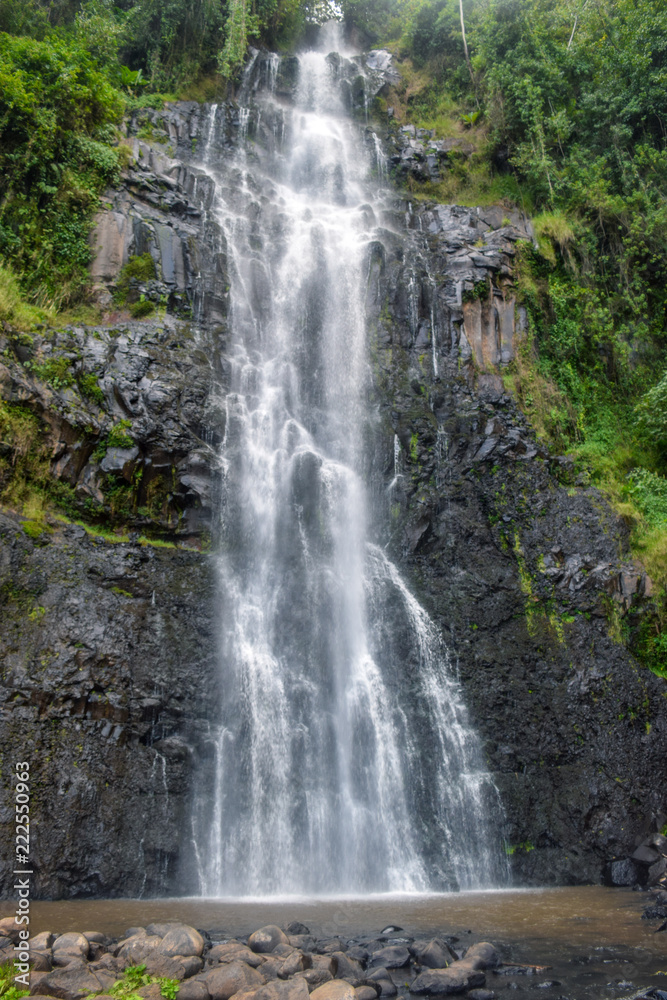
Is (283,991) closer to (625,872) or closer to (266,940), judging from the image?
(266,940)

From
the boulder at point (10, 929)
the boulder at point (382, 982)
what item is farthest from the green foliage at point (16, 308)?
the boulder at point (382, 982)

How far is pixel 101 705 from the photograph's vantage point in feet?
32.3

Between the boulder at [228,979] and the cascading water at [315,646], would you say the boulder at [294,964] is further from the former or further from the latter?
the cascading water at [315,646]

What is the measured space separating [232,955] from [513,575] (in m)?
9.25

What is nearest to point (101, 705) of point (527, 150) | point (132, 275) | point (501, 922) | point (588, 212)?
point (501, 922)

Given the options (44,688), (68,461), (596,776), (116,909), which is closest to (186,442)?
(68,461)

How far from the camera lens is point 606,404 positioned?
16672 millimetres

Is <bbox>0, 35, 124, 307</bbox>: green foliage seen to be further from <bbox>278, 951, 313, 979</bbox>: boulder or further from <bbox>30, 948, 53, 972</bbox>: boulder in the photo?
<bbox>278, 951, 313, 979</bbox>: boulder

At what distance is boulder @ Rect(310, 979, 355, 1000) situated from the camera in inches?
193

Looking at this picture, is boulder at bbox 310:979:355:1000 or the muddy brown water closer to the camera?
boulder at bbox 310:979:355:1000

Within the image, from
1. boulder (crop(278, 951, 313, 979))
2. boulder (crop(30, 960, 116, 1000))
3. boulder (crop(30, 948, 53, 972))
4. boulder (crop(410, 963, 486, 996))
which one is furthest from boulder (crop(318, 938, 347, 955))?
boulder (crop(30, 948, 53, 972))

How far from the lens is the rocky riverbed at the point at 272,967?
4.92 meters

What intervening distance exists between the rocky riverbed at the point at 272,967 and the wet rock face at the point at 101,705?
2.91m

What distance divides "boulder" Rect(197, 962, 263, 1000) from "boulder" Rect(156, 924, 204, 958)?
0.47 meters
